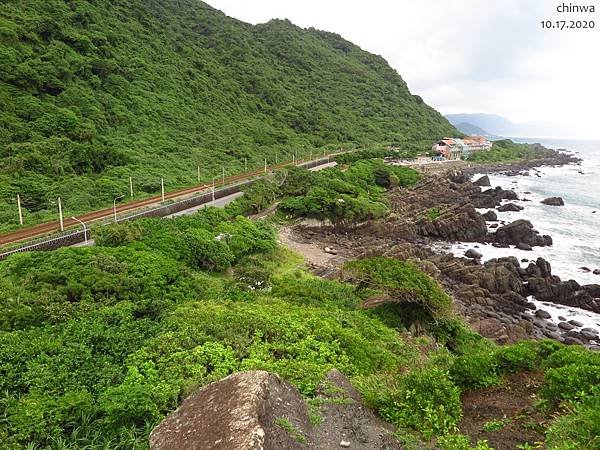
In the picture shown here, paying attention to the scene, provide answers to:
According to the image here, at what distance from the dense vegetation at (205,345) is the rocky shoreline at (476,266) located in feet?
22.5

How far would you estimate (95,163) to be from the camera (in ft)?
130

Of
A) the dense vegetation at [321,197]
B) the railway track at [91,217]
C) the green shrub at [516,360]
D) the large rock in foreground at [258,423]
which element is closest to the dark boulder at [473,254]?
the dense vegetation at [321,197]

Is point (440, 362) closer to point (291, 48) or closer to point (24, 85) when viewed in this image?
point (24, 85)

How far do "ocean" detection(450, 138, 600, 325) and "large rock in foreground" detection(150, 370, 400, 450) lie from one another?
971 inches

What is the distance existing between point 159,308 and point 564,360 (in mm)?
12394

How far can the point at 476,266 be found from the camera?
30.3 metres

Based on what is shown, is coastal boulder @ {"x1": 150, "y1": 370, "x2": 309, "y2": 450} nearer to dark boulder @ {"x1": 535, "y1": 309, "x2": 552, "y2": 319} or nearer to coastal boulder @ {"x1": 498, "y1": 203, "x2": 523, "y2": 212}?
dark boulder @ {"x1": 535, "y1": 309, "x2": 552, "y2": 319}

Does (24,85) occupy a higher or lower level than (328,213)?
higher

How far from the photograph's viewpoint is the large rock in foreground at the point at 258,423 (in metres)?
5.48

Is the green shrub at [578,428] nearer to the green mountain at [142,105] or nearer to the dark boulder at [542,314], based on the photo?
the dark boulder at [542,314]

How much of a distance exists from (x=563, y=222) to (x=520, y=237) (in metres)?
14.6

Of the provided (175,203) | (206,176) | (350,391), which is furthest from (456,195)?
(350,391)

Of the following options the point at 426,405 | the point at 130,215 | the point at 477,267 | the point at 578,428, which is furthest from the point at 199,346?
the point at 477,267

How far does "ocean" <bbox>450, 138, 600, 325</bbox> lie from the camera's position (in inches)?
1337
